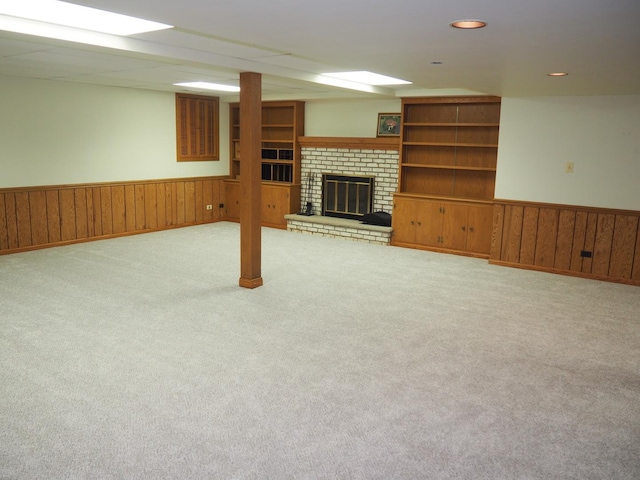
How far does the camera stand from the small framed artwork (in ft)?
27.5

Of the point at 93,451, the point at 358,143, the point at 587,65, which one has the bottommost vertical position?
the point at 93,451

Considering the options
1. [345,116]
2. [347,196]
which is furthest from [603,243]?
[345,116]

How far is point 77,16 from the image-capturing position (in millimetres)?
3834

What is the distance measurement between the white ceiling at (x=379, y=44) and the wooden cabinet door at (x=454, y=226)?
71.3 inches

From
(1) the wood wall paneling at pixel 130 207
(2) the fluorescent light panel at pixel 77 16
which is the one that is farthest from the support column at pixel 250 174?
(1) the wood wall paneling at pixel 130 207

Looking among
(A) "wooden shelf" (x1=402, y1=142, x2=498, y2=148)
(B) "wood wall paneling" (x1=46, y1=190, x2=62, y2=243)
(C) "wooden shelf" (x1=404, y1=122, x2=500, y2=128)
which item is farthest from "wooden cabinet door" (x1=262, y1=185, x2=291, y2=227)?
(B) "wood wall paneling" (x1=46, y1=190, x2=62, y2=243)

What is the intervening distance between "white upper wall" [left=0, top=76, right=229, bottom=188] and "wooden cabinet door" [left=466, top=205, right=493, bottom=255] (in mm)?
4891

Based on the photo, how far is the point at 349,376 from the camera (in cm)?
364

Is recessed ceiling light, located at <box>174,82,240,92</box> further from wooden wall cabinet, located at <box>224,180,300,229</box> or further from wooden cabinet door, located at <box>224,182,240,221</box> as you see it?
wooden cabinet door, located at <box>224,182,240,221</box>

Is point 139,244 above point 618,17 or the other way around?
the other way around

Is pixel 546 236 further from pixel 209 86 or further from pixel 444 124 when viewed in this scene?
pixel 209 86

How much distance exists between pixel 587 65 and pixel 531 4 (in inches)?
78.5

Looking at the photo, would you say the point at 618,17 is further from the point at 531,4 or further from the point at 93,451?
the point at 93,451

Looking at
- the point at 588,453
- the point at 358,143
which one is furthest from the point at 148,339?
the point at 358,143
